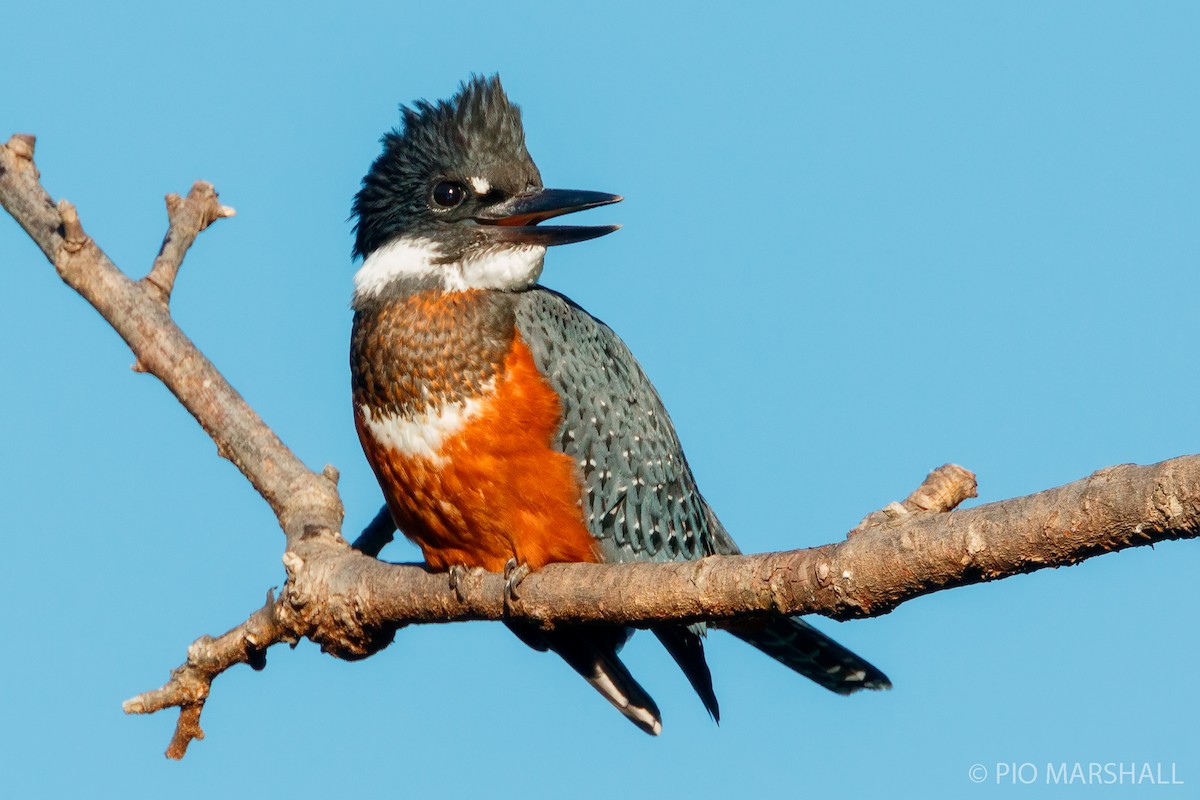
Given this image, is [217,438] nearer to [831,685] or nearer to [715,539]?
[715,539]

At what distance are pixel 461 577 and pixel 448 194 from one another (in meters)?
1.79

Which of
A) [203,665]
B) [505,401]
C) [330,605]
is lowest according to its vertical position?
[203,665]

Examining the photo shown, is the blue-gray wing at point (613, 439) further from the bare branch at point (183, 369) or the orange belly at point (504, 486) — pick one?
the bare branch at point (183, 369)

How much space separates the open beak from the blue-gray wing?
0.83 feet

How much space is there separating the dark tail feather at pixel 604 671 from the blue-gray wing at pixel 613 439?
42 cm

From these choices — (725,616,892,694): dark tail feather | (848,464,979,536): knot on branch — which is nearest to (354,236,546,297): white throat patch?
(725,616,892,694): dark tail feather

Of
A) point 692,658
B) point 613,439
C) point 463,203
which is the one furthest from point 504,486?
point 463,203

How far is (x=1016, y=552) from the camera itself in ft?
10.5

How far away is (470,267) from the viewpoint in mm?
5637

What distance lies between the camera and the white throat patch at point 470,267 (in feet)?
18.5

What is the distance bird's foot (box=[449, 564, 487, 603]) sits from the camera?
4820 millimetres

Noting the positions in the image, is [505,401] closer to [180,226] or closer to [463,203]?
[463,203]

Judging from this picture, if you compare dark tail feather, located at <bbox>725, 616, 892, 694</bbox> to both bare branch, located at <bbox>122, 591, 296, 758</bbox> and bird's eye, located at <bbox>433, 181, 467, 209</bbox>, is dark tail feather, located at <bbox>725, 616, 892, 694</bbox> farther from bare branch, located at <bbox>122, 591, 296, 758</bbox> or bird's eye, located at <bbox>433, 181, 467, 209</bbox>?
bird's eye, located at <bbox>433, 181, 467, 209</bbox>

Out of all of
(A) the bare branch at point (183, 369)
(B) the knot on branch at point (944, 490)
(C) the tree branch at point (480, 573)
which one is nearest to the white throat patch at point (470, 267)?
(A) the bare branch at point (183, 369)
